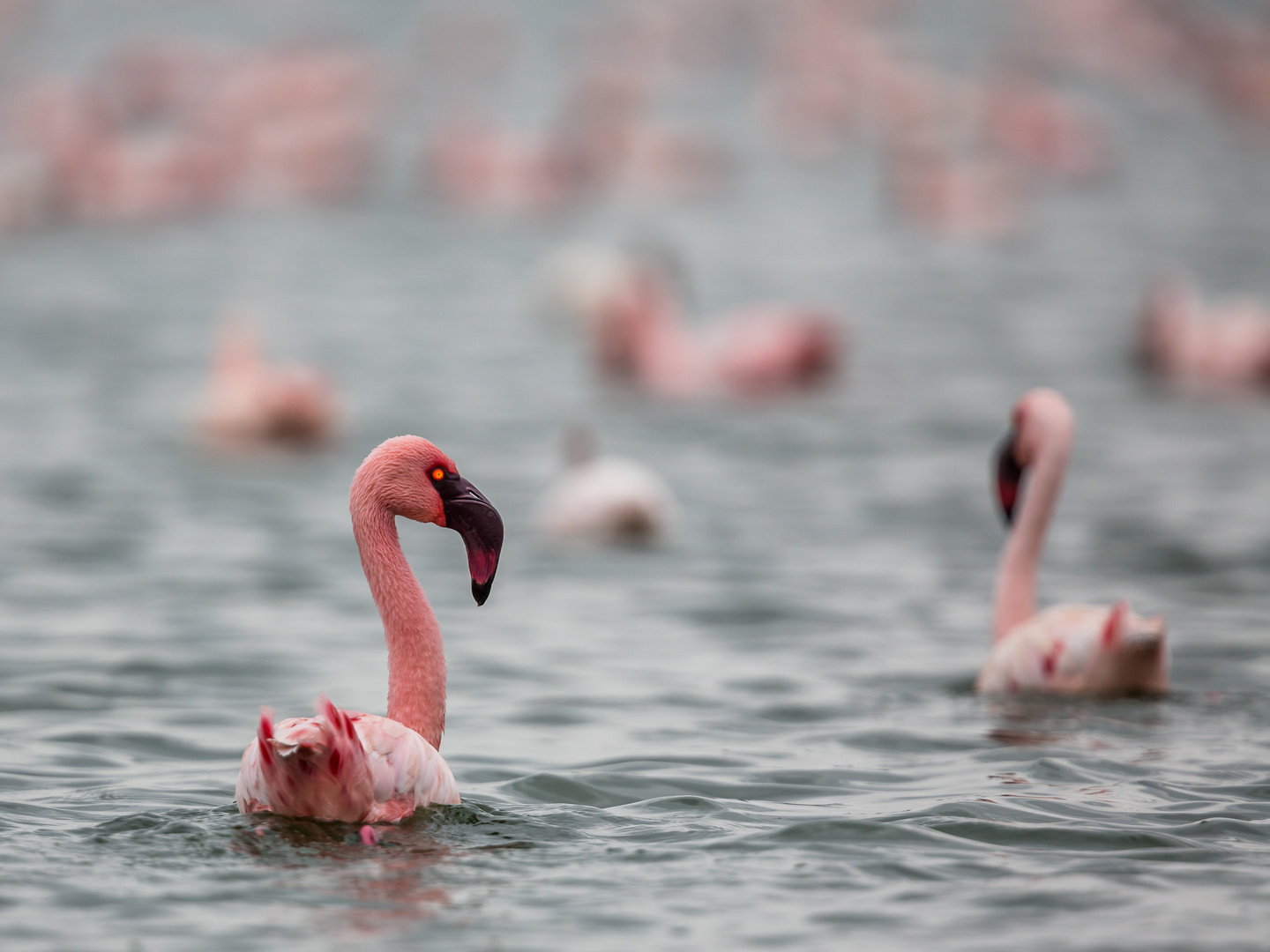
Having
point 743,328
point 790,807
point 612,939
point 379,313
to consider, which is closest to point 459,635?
point 790,807

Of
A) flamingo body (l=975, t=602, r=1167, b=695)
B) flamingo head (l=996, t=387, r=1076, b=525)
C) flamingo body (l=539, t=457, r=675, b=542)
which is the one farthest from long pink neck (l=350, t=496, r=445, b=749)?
flamingo body (l=539, t=457, r=675, b=542)

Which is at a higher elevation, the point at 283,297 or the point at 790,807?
the point at 283,297

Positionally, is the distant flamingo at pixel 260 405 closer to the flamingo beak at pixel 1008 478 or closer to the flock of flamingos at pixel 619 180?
the flock of flamingos at pixel 619 180

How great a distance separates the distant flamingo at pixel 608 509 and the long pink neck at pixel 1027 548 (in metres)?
3.41

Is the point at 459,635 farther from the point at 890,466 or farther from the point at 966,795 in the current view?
the point at 890,466

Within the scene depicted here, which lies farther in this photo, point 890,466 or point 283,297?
point 283,297

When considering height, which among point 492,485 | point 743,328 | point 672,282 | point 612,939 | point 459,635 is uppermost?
point 672,282

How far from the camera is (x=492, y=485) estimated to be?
12.9m

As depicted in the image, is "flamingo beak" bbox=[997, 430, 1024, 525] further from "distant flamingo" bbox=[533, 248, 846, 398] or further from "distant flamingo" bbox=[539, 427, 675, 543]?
"distant flamingo" bbox=[533, 248, 846, 398]

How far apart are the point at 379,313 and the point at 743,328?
6.24m

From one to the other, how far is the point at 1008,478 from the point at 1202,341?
9.90 metres

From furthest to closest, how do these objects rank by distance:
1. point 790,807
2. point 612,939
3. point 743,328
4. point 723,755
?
point 743,328, point 723,755, point 790,807, point 612,939

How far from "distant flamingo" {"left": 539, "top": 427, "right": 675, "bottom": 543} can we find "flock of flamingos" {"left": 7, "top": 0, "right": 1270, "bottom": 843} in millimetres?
18

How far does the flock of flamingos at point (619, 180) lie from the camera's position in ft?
18.4
